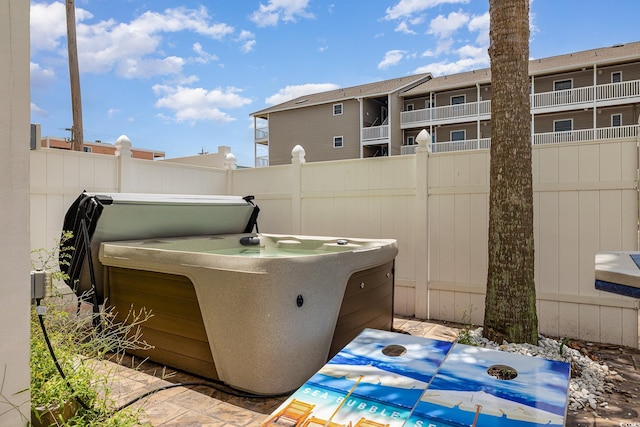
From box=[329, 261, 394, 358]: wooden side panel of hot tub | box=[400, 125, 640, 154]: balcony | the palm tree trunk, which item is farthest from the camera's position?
box=[400, 125, 640, 154]: balcony

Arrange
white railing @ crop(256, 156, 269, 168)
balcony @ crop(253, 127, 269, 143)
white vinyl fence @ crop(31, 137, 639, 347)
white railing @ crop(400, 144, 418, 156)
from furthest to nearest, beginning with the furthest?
1. balcony @ crop(253, 127, 269, 143)
2. white railing @ crop(256, 156, 269, 168)
3. white railing @ crop(400, 144, 418, 156)
4. white vinyl fence @ crop(31, 137, 639, 347)

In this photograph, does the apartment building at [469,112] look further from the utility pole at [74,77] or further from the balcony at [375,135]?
the utility pole at [74,77]

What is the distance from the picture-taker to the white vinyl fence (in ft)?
12.5

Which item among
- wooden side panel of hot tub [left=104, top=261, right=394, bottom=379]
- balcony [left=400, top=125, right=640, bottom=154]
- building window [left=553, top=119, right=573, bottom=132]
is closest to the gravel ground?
wooden side panel of hot tub [left=104, top=261, right=394, bottom=379]

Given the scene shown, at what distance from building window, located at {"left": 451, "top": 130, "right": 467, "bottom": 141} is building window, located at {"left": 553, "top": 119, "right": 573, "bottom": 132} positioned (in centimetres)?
324

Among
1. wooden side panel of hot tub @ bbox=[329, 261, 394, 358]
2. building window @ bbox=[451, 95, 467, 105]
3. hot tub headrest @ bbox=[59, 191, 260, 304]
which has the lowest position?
wooden side panel of hot tub @ bbox=[329, 261, 394, 358]

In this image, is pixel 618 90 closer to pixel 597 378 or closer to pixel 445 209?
pixel 445 209

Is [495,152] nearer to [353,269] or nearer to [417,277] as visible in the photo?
[353,269]

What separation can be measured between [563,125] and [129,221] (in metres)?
16.2

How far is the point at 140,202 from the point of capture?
391cm

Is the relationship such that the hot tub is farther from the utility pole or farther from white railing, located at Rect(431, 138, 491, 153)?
white railing, located at Rect(431, 138, 491, 153)

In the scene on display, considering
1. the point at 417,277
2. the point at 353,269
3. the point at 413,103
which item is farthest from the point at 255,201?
the point at 413,103

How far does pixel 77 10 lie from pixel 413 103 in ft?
44.5

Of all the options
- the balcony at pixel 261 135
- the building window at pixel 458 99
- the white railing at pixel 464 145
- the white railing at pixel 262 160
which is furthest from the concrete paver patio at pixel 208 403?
the balcony at pixel 261 135
